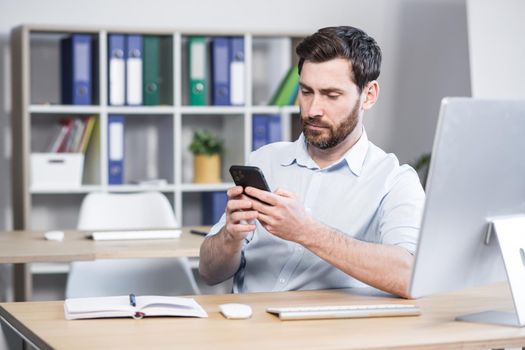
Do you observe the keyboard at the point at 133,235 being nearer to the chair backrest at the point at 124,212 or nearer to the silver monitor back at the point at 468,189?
the chair backrest at the point at 124,212

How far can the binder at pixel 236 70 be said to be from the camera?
465cm

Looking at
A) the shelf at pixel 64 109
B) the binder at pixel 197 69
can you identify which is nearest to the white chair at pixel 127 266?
the shelf at pixel 64 109

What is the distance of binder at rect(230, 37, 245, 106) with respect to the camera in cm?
465

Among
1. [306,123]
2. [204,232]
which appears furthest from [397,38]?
[306,123]

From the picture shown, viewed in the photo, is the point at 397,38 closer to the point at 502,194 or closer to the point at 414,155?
the point at 414,155

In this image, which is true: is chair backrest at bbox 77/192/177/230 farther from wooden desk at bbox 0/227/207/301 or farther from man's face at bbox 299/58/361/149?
man's face at bbox 299/58/361/149

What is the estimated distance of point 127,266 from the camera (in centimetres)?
350

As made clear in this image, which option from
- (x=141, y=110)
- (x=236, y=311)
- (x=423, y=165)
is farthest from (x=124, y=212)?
(x=423, y=165)

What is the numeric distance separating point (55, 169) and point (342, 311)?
2.82 meters

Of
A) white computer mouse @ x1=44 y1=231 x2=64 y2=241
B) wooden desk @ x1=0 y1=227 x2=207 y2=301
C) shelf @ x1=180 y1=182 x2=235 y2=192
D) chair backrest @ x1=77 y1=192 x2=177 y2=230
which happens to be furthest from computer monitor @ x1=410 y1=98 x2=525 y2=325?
shelf @ x1=180 y1=182 x2=235 y2=192

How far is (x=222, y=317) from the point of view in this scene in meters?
1.88

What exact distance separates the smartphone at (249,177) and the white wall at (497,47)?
123 inches

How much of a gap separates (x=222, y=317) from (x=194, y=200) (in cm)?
315

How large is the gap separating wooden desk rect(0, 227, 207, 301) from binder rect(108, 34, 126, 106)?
1.22m
